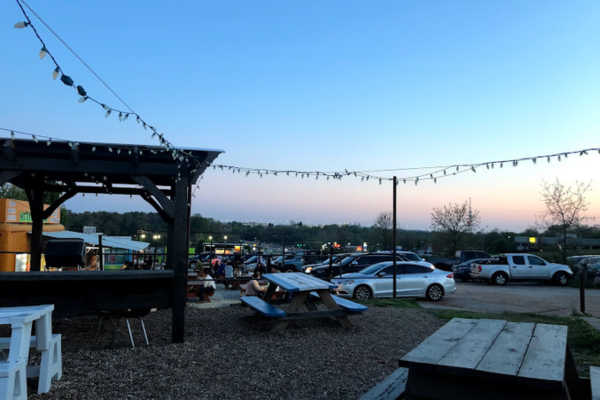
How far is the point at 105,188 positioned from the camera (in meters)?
9.61

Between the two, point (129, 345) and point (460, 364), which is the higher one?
point (460, 364)

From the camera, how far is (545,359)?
2.71 metres

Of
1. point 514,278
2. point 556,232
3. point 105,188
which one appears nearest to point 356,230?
point 556,232

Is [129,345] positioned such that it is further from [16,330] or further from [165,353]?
[16,330]

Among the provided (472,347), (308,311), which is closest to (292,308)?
(308,311)

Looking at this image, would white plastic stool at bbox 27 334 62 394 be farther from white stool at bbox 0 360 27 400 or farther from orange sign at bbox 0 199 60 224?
orange sign at bbox 0 199 60 224

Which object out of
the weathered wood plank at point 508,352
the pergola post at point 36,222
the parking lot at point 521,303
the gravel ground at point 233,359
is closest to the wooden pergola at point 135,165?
the gravel ground at point 233,359

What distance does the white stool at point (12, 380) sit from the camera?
3.35m

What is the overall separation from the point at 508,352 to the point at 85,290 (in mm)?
5484

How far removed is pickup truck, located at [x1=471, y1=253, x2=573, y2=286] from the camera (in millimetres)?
21422

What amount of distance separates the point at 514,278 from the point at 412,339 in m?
17.0

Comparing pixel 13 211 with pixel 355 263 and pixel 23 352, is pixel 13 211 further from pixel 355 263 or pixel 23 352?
pixel 23 352

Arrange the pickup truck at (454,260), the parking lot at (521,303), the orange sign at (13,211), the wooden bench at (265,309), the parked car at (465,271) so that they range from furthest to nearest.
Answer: the pickup truck at (454,260)
the parked car at (465,271)
the orange sign at (13,211)
the parking lot at (521,303)
the wooden bench at (265,309)

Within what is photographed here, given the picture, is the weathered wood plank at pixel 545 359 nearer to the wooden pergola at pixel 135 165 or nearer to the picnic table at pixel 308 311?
the picnic table at pixel 308 311
